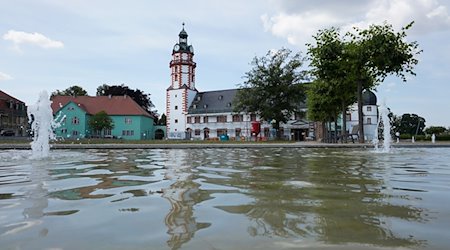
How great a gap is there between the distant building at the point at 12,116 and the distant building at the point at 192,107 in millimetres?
29045

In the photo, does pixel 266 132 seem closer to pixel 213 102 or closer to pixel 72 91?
pixel 213 102

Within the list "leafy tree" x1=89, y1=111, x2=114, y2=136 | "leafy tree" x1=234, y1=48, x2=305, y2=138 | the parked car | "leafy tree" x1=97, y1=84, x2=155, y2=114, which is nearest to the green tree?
"leafy tree" x1=234, y1=48, x2=305, y2=138

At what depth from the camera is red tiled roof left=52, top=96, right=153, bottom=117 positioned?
74312mm

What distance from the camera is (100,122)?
6669cm

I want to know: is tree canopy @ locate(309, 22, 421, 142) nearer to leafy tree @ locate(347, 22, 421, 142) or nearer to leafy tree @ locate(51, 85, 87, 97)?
leafy tree @ locate(347, 22, 421, 142)

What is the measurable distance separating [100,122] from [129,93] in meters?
20.3

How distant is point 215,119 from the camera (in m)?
77.8

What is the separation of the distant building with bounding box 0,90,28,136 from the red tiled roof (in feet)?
22.4

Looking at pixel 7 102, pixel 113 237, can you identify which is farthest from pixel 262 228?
pixel 7 102

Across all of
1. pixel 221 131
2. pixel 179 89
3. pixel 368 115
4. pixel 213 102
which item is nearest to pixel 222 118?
pixel 221 131

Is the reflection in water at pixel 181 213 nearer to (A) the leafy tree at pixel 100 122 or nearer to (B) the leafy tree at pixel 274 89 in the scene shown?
(B) the leafy tree at pixel 274 89

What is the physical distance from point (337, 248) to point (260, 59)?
2163 inches

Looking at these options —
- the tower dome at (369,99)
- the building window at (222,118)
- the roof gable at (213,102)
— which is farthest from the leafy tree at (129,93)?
A: the tower dome at (369,99)

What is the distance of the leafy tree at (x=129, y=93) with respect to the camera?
274 ft
